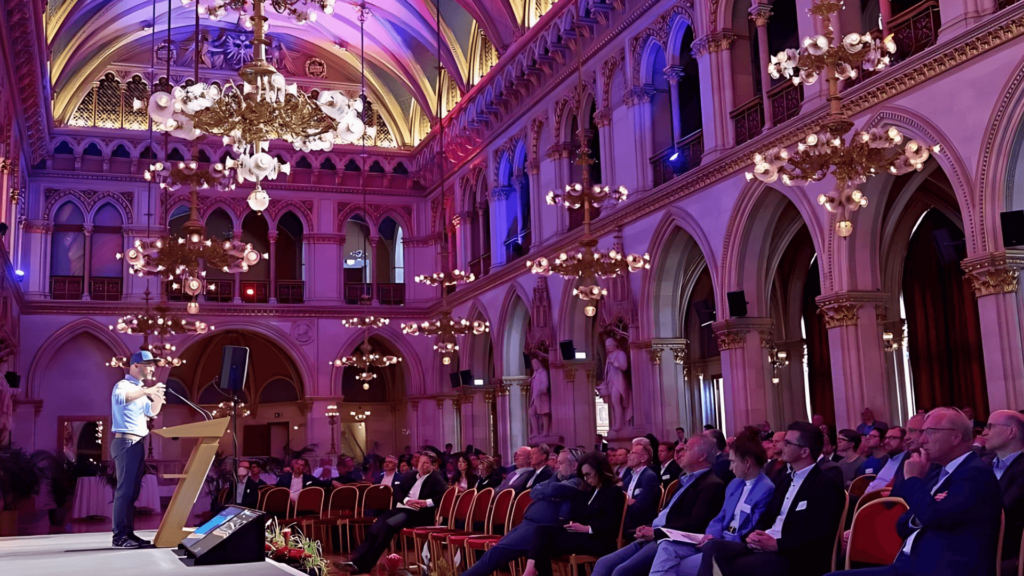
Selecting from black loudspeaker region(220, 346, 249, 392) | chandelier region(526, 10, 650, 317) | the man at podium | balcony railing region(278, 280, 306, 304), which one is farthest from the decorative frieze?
balcony railing region(278, 280, 306, 304)

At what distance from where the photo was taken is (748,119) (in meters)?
13.7

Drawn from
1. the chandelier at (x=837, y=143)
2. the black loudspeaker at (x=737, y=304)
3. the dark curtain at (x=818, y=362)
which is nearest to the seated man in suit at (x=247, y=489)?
the black loudspeaker at (x=737, y=304)

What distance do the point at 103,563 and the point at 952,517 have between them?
179 inches

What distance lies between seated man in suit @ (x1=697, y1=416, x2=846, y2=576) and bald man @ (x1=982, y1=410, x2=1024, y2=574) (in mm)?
761

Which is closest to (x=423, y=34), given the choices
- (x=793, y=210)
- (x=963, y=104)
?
(x=793, y=210)

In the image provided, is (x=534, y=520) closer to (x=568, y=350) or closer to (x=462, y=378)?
(x=568, y=350)

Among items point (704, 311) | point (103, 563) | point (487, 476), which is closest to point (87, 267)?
point (704, 311)

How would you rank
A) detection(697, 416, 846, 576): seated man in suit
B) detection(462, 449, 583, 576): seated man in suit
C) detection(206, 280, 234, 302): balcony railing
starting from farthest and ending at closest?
detection(206, 280, 234, 302): balcony railing < detection(462, 449, 583, 576): seated man in suit < detection(697, 416, 846, 576): seated man in suit

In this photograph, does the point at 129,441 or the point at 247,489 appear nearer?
the point at 129,441

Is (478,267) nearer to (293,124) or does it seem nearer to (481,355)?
(481,355)

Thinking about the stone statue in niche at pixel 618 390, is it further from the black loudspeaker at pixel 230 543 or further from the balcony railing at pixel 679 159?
the black loudspeaker at pixel 230 543

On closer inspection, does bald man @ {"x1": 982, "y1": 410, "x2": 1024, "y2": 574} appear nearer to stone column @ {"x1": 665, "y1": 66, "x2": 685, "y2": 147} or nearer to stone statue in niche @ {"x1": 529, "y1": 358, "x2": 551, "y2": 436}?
stone column @ {"x1": 665, "y1": 66, "x2": 685, "y2": 147}

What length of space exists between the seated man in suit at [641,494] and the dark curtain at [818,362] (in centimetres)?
1134

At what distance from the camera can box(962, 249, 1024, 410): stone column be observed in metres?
9.55
